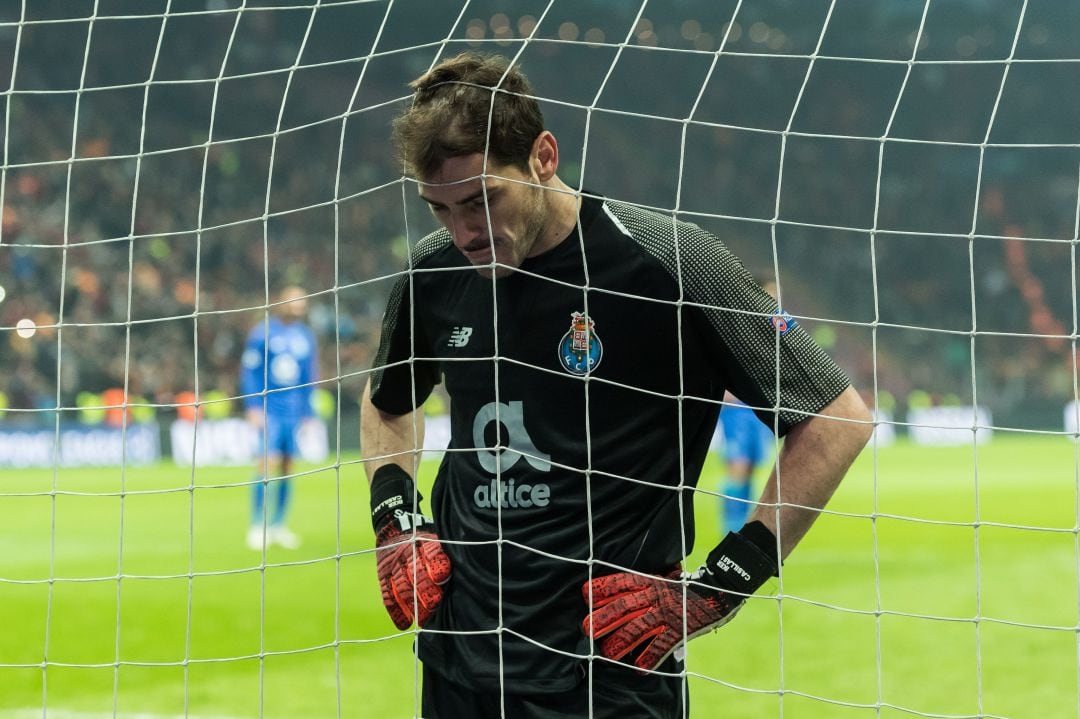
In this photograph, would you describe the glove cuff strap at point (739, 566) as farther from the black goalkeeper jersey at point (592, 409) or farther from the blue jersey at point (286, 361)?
the blue jersey at point (286, 361)

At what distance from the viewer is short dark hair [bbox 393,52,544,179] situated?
7.68 feet

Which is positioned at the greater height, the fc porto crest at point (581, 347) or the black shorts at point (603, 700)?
the fc porto crest at point (581, 347)

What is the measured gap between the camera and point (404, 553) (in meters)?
2.63

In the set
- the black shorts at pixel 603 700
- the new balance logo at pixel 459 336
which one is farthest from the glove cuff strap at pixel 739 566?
the new balance logo at pixel 459 336

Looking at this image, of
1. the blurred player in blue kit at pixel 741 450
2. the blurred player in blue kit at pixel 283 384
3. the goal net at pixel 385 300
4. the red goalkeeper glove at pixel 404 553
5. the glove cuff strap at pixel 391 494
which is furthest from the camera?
the blurred player in blue kit at pixel 283 384

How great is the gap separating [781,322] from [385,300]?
524 inches

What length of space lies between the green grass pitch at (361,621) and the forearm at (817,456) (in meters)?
0.15

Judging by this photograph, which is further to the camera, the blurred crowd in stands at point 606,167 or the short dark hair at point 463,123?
the blurred crowd in stands at point 606,167

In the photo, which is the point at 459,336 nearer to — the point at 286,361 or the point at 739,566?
the point at 739,566

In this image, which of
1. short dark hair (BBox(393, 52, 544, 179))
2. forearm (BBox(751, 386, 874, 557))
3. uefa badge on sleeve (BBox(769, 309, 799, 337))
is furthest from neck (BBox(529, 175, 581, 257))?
forearm (BBox(751, 386, 874, 557))

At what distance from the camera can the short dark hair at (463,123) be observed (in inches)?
92.1

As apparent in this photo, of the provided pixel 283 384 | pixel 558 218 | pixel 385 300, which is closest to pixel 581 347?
pixel 558 218

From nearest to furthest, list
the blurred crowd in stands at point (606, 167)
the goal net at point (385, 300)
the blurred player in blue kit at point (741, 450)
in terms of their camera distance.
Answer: the goal net at point (385, 300)
the blurred player in blue kit at point (741, 450)
the blurred crowd in stands at point (606, 167)

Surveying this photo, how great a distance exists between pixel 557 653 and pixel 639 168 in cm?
2242
